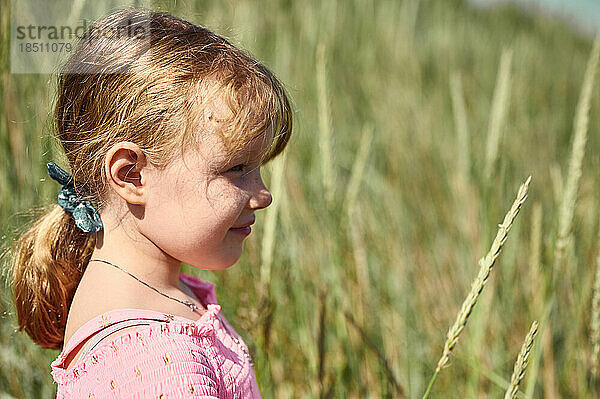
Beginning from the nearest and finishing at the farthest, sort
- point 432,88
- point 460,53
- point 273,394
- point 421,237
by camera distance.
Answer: point 273,394 < point 421,237 < point 432,88 < point 460,53

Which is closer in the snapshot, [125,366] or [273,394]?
[125,366]

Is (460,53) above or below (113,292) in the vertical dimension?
below

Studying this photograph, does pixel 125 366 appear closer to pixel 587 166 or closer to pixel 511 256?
pixel 511 256

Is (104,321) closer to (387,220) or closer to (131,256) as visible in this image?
(131,256)

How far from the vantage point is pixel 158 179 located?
2.14 feet

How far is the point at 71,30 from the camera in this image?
3.18 feet

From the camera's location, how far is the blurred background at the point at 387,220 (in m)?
0.90

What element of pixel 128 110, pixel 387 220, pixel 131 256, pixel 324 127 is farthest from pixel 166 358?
pixel 387 220

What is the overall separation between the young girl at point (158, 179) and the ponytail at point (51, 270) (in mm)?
33

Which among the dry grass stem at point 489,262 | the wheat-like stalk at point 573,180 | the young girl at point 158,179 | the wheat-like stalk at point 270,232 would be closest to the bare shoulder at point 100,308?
the young girl at point 158,179

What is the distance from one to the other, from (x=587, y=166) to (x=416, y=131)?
527mm

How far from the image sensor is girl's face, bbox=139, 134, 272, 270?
0.65 meters

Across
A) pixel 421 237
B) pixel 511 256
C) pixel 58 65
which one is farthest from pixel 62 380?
pixel 421 237

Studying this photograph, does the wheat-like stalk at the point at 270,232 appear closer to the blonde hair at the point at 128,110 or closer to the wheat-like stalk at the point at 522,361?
the blonde hair at the point at 128,110
